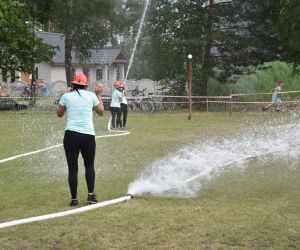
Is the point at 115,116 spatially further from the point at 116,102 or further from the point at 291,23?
the point at 291,23

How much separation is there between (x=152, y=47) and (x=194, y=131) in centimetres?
1571

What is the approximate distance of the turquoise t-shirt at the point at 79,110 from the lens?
728 cm

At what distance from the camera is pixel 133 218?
21.4 feet

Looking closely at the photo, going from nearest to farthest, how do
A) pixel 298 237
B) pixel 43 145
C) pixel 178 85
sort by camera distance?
pixel 298 237, pixel 43 145, pixel 178 85

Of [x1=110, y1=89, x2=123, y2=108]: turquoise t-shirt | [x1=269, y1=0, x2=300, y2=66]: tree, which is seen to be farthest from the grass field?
[x1=269, y1=0, x2=300, y2=66]: tree

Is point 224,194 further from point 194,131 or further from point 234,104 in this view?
point 234,104

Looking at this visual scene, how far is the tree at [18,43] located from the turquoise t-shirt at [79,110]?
2101 cm

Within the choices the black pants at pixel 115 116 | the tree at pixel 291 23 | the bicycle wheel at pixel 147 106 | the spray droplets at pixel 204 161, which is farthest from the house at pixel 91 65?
the spray droplets at pixel 204 161

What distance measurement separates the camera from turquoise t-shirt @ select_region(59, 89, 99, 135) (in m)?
7.28

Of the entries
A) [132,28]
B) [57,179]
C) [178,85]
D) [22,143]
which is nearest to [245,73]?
[178,85]

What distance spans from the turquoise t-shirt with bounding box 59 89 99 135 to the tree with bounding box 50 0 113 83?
25562 mm

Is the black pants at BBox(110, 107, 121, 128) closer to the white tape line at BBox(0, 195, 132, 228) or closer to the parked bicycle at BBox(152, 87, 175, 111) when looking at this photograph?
the parked bicycle at BBox(152, 87, 175, 111)

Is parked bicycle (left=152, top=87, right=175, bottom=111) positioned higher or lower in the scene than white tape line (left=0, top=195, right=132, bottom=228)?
higher

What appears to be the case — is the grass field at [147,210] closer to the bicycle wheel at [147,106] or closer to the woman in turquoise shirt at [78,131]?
the woman in turquoise shirt at [78,131]
